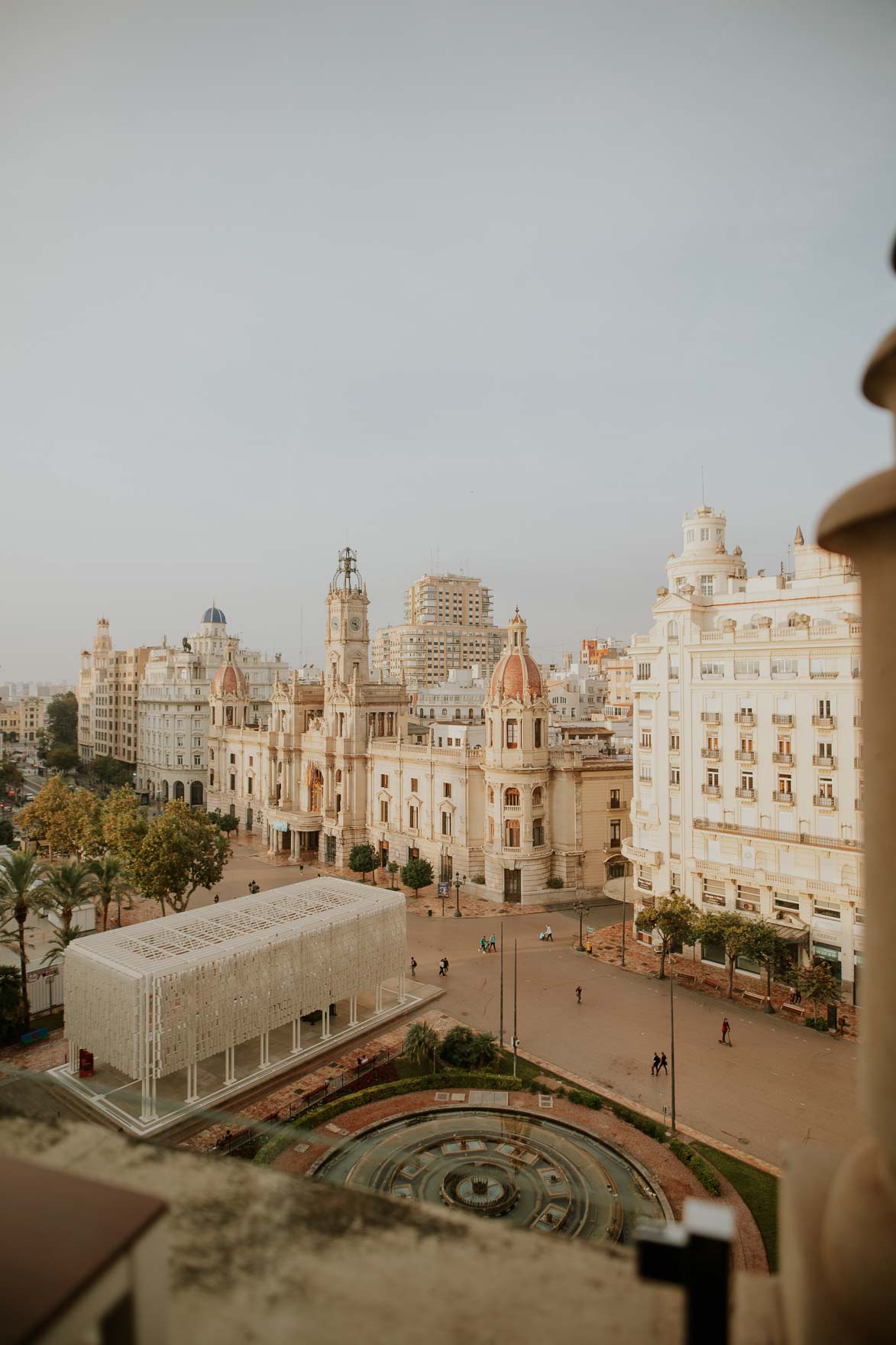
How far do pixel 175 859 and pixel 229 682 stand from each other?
45.2 m

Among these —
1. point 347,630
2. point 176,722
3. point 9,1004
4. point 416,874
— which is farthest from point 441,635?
point 9,1004

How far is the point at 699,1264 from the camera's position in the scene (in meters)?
3.84

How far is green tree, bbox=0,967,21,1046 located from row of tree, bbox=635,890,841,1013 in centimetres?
2554

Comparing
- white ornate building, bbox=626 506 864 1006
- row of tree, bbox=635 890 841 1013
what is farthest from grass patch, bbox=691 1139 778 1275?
white ornate building, bbox=626 506 864 1006

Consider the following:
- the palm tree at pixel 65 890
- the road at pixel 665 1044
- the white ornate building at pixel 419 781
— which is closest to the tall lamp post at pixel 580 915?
the road at pixel 665 1044

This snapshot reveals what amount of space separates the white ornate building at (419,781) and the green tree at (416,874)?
10.5 feet

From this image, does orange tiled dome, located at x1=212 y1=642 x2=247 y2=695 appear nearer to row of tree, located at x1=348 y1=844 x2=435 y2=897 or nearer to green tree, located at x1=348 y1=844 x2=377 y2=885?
row of tree, located at x1=348 y1=844 x2=435 y2=897

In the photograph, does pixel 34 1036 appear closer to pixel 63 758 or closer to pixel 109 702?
pixel 63 758

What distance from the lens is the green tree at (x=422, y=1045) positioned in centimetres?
2600

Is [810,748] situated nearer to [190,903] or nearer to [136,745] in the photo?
[190,903]

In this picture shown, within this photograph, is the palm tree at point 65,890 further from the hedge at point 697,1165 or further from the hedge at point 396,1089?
the hedge at point 697,1165

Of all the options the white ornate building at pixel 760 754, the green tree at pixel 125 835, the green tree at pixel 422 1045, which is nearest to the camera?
the green tree at pixel 422 1045

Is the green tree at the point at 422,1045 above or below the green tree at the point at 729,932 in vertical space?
below

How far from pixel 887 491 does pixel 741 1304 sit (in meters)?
4.31
